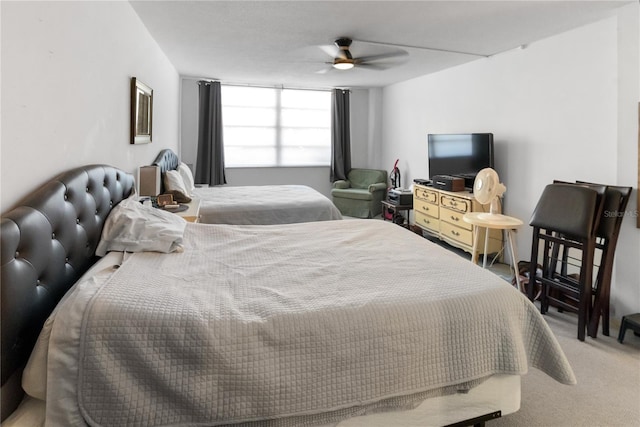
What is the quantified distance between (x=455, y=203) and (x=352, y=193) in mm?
2296

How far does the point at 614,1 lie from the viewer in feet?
9.00

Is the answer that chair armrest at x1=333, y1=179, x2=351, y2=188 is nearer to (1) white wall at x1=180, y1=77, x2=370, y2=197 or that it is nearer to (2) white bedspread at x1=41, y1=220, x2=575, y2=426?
(1) white wall at x1=180, y1=77, x2=370, y2=197

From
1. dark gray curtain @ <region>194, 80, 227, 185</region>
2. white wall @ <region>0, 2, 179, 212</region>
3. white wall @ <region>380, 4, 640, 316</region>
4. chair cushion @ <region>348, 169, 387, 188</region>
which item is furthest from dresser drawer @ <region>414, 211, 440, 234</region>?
white wall @ <region>0, 2, 179, 212</region>

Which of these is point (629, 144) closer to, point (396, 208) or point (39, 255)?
point (396, 208)

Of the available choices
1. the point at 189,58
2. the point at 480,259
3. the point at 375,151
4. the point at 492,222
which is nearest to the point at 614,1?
the point at 492,222

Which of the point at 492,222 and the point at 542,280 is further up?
the point at 492,222

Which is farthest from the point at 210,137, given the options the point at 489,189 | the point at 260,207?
the point at 489,189

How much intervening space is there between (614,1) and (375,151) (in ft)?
15.7

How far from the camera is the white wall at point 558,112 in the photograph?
286 cm

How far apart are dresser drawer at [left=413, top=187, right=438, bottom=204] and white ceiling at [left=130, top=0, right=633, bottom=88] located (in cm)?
164

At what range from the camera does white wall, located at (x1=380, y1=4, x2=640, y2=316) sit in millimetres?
2855

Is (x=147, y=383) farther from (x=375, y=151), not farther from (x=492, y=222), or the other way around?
(x=375, y=151)

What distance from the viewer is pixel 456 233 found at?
457 centimetres

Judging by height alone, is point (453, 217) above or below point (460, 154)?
below
